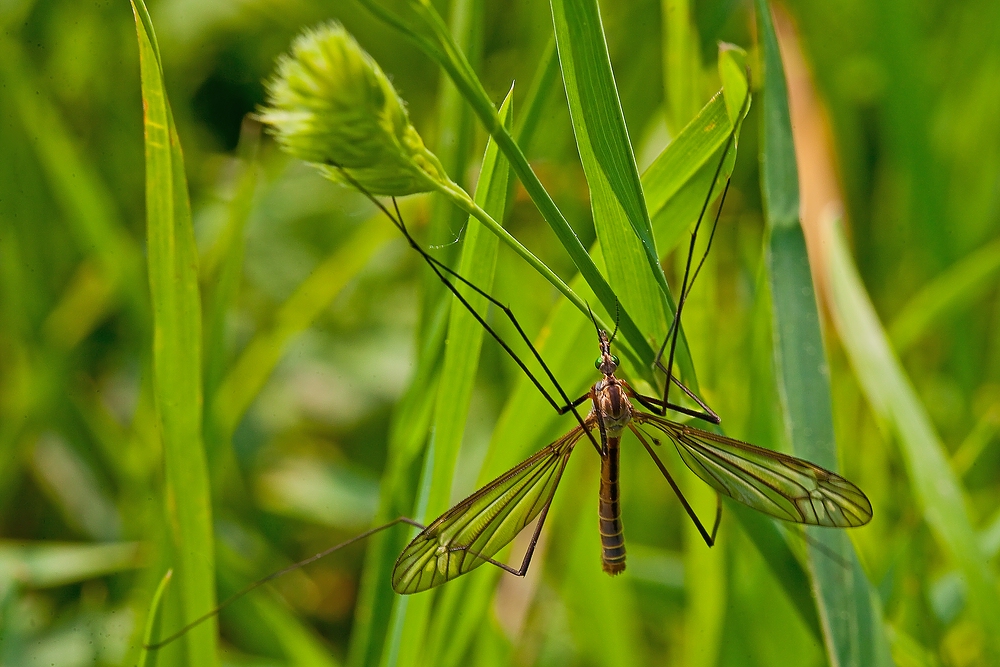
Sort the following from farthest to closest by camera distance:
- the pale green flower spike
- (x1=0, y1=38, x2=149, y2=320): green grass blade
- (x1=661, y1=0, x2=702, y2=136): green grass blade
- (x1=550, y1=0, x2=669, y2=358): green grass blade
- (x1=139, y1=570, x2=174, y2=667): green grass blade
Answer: (x1=0, y1=38, x2=149, y2=320): green grass blade
(x1=661, y1=0, x2=702, y2=136): green grass blade
(x1=139, y1=570, x2=174, y2=667): green grass blade
(x1=550, y1=0, x2=669, y2=358): green grass blade
the pale green flower spike

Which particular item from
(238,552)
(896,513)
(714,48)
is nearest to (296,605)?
(238,552)

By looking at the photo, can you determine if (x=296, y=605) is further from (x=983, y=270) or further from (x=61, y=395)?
(x=983, y=270)

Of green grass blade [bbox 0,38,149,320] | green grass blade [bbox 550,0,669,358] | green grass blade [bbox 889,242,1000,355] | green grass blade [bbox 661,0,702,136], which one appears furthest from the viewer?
green grass blade [bbox 0,38,149,320]

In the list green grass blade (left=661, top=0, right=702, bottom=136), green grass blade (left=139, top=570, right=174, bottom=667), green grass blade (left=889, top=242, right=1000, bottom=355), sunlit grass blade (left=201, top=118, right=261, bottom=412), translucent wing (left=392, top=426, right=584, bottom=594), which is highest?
green grass blade (left=661, top=0, right=702, bottom=136)

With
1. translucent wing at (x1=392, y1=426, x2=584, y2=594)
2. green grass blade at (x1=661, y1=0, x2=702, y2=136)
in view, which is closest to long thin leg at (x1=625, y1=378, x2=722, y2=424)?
translucent wing at (x1=392, y1=426, x2=584, y2=594)

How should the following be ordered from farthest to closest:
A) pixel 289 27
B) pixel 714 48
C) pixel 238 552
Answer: pixel 289 27
pixel 238 552
pixel 714 48

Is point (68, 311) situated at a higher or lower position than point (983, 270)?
lower

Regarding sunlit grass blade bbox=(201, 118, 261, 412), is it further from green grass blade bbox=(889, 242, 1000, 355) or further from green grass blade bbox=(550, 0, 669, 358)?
green grass blade bbox=(889, 242, 1000, 355)

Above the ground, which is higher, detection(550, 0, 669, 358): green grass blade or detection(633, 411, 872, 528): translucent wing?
detection(550, 0, 669, 358): green grass blade
